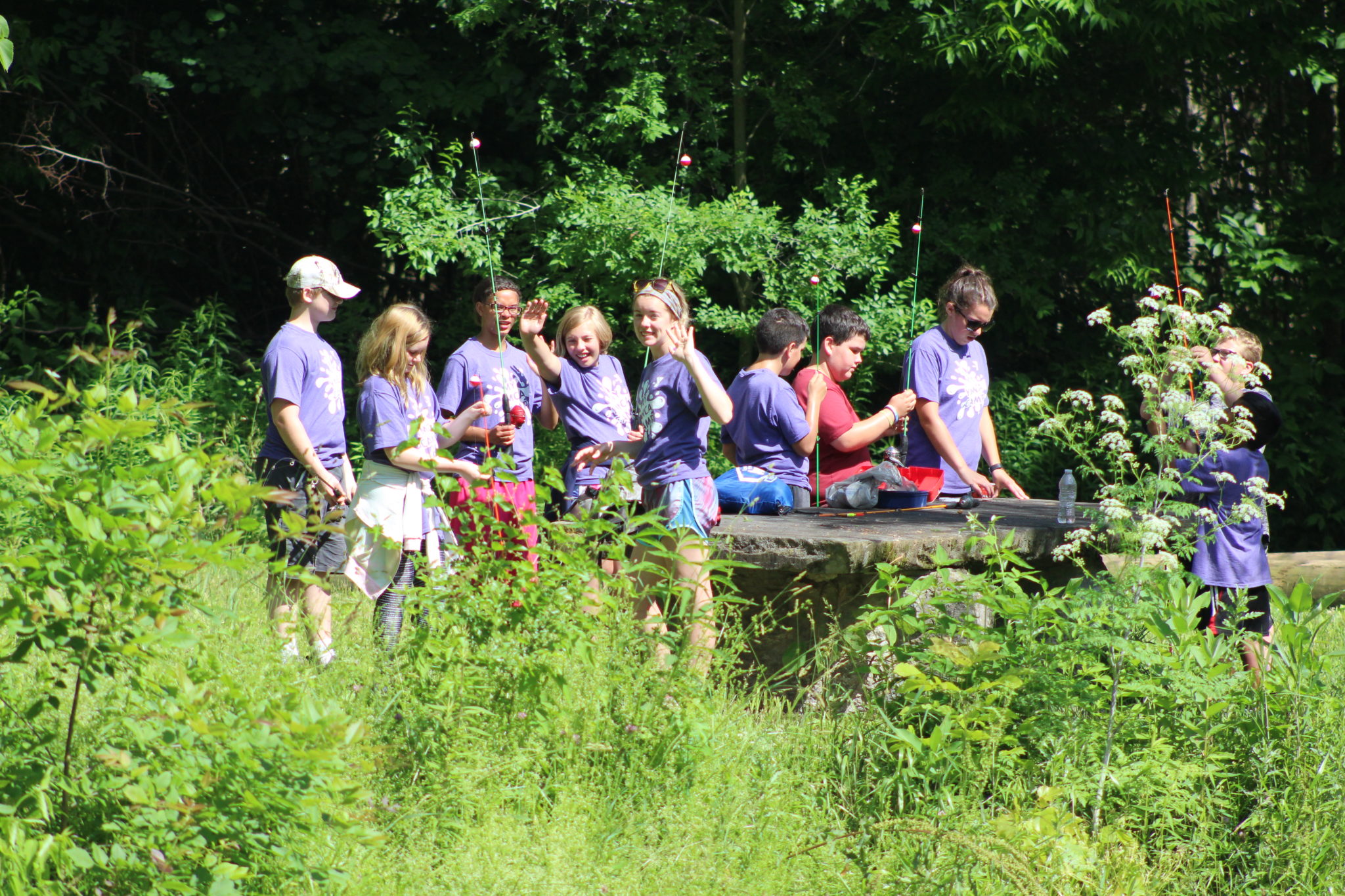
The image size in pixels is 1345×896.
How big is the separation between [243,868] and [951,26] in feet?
22.5

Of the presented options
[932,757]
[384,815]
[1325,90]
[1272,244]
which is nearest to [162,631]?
[384,815]

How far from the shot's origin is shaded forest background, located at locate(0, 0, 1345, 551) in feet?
26.0

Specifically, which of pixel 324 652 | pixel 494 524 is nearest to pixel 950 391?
pixel 494 524

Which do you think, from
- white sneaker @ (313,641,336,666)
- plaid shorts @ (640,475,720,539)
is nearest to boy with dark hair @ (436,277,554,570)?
plaid shorts @ (640,475,720,539)

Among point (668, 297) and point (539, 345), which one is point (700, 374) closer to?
point (668, 297)

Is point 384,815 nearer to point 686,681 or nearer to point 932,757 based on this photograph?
point 686,681

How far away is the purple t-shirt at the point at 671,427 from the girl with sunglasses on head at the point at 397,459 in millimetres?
642

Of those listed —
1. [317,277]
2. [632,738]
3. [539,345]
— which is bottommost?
[632,738]

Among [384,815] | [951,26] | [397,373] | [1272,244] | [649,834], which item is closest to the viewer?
[384,815]

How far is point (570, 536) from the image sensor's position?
2865 mm

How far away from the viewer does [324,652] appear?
287 cm

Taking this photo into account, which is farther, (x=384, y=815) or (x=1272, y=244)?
(x=1272, y=244)

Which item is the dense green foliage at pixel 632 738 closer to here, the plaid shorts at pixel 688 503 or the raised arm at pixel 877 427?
the plaid shorts at pixel 688 503

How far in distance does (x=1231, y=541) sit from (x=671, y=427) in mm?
2230
